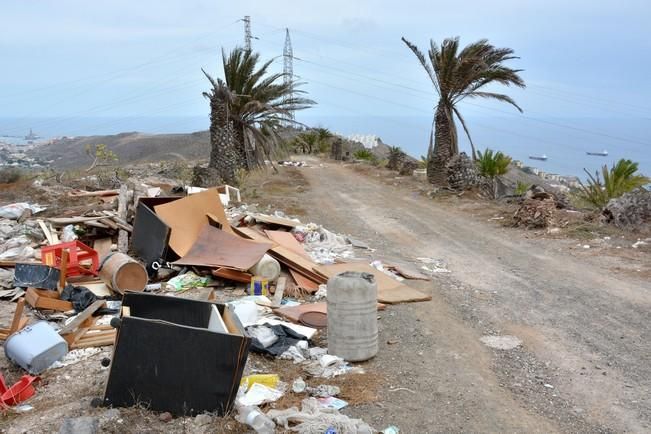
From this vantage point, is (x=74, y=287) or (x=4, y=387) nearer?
(x=4, y=387)

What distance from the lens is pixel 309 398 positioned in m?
4.80

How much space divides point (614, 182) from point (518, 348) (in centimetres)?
931

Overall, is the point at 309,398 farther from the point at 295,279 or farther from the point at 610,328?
the point at 610,328

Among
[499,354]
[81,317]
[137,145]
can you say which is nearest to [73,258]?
[81,317]

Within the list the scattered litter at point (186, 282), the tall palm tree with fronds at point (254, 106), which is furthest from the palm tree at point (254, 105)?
the scattered litter at point (186, 282)

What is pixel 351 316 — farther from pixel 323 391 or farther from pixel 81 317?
pixel 81 317

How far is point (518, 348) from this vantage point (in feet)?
20.2

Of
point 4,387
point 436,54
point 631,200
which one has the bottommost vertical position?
point 4,387

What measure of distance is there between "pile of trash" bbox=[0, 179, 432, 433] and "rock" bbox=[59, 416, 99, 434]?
0.88ft

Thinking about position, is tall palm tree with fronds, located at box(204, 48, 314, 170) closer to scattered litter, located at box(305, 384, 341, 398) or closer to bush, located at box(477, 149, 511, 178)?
Answer: bush, located at box(477, 149, 511, 178)

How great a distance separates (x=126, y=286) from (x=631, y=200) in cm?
988

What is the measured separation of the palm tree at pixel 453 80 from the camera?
17.7 metres

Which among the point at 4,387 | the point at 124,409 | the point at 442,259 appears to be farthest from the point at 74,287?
the point at 442,259

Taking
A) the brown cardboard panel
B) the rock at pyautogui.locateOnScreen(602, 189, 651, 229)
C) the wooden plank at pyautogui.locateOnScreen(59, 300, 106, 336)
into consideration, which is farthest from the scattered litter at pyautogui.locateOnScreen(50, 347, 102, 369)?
the rock at pyautogui.locateOnScreen(602, 189, 651, 229)
